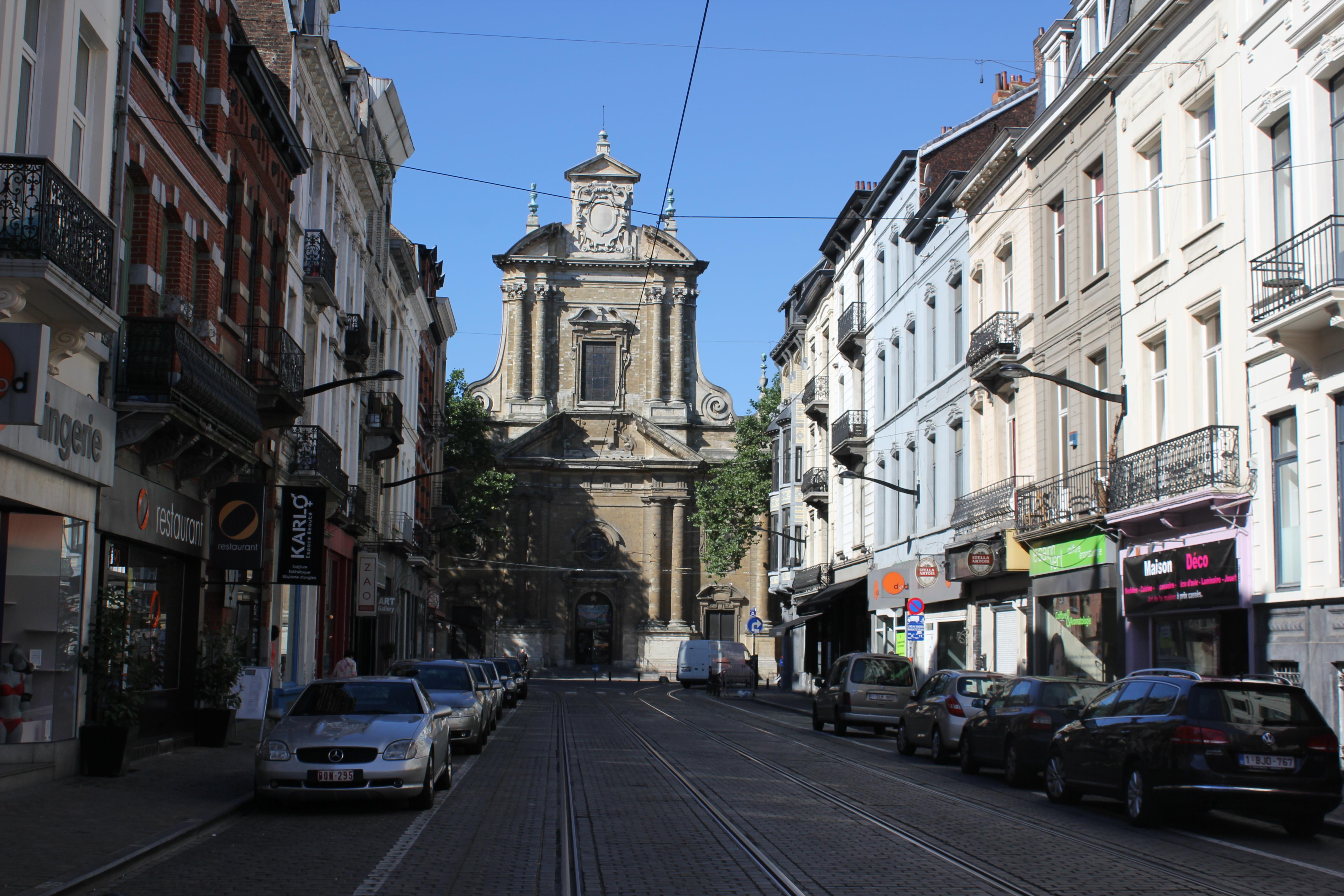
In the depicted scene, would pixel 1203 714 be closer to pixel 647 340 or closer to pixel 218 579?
pixel 218 579

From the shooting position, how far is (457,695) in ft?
70.3

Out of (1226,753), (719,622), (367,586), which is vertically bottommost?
(1226,753)

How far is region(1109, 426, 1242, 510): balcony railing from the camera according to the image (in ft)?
64.0

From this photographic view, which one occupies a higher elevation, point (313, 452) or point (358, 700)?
point (313, 452)

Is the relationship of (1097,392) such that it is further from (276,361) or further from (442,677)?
(276,361)

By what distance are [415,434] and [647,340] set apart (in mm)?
22270

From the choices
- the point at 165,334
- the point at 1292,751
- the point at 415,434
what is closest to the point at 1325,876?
the point at 1292,751

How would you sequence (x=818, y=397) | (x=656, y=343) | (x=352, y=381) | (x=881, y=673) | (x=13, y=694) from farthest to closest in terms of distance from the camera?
(x=656, y=343)
(x=818, y=397)
(x=881, y=673)
(x=352, y=381)
(x=13, y=694)

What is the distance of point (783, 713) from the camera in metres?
38.5

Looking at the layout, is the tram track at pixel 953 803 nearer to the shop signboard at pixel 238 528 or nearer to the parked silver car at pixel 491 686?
the parked silver car at pixel 491 686

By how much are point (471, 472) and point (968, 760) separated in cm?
5222

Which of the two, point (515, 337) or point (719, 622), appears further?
point (719, 622)

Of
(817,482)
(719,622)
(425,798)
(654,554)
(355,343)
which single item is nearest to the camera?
(425,798)

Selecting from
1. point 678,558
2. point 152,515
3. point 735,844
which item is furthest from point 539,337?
point 735,844
